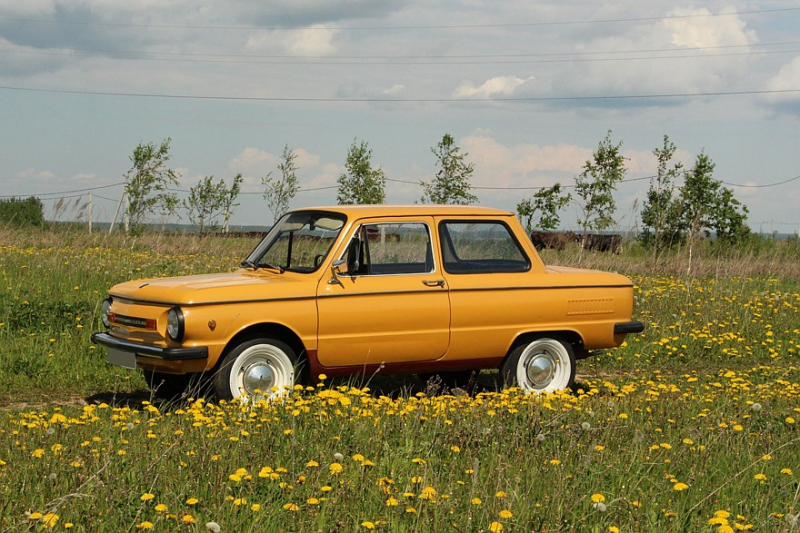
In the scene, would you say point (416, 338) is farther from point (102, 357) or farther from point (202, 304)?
point (102, 357)

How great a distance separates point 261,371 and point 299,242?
1438 millimetres

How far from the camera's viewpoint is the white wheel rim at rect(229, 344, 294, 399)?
8.17 m

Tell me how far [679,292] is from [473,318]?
8.51 meters

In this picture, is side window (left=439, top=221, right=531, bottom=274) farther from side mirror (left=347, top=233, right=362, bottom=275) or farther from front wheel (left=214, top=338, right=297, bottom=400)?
front wheel (left=214, top=338, right=297, bottom=400)

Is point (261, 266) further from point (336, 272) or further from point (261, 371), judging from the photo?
point (261, 371)

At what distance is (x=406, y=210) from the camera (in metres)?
9.12

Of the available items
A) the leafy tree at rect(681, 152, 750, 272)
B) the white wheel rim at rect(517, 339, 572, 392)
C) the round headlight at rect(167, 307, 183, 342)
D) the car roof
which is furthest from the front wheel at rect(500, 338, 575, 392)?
the leafy tree at rect(681, 152, 750, 272)

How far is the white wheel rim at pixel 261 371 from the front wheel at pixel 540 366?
85.1 inches

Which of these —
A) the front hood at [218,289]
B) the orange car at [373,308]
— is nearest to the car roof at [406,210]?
the orange car at [373,308]

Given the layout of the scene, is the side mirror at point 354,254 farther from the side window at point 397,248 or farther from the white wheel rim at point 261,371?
the white wheel rim at point 261,371

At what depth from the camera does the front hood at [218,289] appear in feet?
26.3

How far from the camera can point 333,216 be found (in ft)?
29.5

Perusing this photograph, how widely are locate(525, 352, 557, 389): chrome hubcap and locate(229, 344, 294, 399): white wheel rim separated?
2423 mm

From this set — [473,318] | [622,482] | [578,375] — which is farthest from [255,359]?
[578,375]
